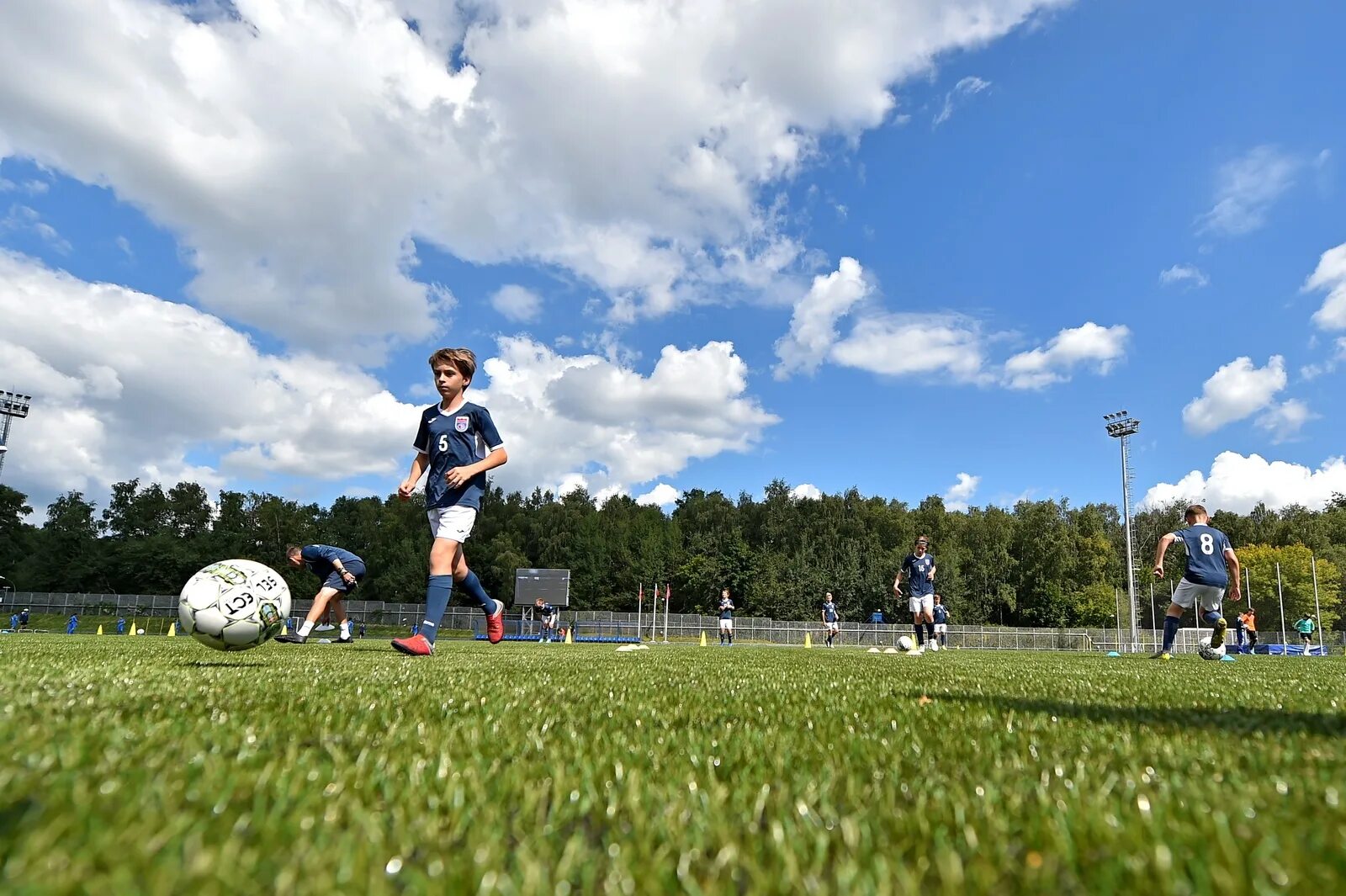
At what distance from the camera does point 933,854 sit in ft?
4.38

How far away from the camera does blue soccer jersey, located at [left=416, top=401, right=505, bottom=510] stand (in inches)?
302

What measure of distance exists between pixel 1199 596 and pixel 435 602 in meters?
10.5

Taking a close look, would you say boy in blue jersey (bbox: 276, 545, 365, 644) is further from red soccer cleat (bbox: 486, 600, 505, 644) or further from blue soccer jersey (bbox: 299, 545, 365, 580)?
red soccer cleat (bbox: 486, 600, 505, 644)

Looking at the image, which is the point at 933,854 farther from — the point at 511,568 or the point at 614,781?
the point at 511,568

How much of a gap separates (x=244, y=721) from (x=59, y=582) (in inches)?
3616

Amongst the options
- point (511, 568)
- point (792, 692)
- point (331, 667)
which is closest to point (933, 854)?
point (792, 692)

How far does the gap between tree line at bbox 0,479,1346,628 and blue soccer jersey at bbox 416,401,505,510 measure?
207 feet

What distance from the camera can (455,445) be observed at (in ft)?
25.5

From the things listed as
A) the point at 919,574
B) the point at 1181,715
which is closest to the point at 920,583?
the point at 919,574

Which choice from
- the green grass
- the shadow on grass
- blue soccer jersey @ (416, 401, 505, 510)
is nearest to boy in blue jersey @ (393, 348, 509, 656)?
blue soccer jersey @ (416, 401, 505, 510)

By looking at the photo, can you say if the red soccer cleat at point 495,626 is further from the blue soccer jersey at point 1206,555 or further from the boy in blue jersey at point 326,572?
the blue soccer jersey at point 1206,555

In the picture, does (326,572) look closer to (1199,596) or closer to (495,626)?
(495,626)

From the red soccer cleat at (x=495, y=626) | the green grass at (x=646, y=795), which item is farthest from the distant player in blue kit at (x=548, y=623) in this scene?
the green grass at (x=646, y=795)

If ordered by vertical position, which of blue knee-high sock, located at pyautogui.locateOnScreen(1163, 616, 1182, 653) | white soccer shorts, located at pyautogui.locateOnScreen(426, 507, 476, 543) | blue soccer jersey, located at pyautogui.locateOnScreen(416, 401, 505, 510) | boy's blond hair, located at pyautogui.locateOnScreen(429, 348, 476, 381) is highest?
boy's blond hair, located at pyautogui.locateOnScreen(429, 348, 476, 381)
